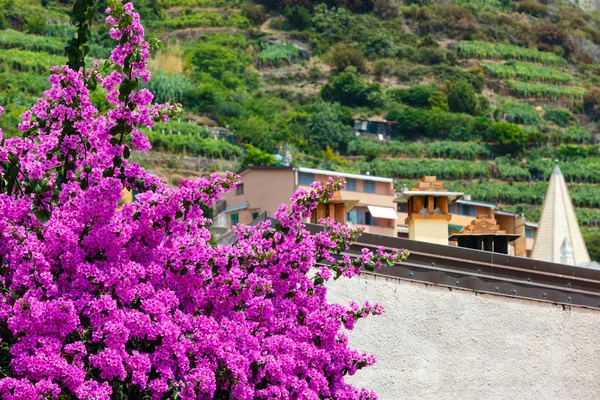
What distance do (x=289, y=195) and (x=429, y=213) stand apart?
62.2 ft

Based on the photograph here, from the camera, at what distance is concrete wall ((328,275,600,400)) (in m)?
13.9

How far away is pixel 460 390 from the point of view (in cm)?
1412

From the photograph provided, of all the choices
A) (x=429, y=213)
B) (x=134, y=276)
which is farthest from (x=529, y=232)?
(x=134, y=276)

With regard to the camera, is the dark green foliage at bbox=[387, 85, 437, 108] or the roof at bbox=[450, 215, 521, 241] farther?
the dark green foliage at bbox=[387, 85, 437, 108]

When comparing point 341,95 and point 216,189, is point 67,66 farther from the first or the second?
point 341,95

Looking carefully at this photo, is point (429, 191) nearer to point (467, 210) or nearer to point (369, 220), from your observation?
point (369, 220)

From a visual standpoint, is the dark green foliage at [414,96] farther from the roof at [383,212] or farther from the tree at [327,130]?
the roof at [383,212]

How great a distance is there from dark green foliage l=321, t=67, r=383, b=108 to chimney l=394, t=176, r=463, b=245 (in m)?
106

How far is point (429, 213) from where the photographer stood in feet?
63.3

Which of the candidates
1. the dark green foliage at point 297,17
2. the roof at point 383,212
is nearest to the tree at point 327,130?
the dark green foliage at point 297,17

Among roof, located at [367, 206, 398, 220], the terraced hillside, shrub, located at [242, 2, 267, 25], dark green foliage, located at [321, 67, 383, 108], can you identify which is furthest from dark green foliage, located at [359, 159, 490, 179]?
roof, located at [367, 206, 398, 220]

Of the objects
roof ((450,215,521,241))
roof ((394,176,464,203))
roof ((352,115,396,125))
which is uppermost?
roof ((394,176,464,203))

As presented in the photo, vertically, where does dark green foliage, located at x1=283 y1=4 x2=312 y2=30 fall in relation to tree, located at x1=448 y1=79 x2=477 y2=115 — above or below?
above

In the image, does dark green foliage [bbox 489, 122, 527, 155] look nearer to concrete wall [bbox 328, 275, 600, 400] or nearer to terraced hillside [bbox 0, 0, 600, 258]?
terraced hillside [bbox 0, 0, 600, 258]
